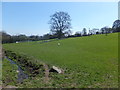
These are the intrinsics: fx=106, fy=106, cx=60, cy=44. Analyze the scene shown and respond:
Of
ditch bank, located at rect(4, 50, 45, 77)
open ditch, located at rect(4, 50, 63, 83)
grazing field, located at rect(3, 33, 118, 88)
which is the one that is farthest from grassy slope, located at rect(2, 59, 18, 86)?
grazing field, located at rect(3, 33, 118, 88)

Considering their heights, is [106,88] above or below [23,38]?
below

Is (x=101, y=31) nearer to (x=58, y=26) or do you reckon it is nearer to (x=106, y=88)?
(x=58, y=26)

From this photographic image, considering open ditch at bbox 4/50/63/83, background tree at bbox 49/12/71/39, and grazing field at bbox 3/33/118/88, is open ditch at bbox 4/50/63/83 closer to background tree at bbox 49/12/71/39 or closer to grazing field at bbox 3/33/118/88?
grazing field at bbox 3/33/118/88

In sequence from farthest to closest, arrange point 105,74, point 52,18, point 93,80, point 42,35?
point 42,35 → point 52,18 → point 105,74 → point 93,80

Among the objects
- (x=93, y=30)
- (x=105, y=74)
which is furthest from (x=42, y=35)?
(x=105, y=74)

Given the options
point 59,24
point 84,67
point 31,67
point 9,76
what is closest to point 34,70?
point 31,67

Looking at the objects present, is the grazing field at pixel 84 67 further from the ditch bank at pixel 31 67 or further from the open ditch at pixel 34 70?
the ditch bank at pixel 31 67

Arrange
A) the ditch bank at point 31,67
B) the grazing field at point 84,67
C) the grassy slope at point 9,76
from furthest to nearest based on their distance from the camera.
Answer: the ditch bank at point 31,67 < the grassy slope at point 9,76 < the grazing field at point 84,67

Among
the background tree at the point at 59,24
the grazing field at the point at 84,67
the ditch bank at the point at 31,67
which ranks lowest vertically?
the ditch bank at the point at 31,67

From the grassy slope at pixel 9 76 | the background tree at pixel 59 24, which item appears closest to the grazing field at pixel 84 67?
the grassy slope at pixel 9 76

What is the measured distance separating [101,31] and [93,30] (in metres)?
3.64

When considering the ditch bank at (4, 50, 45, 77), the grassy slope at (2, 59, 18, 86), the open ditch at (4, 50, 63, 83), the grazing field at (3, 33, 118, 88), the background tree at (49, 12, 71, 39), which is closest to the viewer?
the grazing field at (3, 33, 118, 88)

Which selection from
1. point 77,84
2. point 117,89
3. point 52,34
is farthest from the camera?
point 52,34

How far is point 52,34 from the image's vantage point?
42.2m
